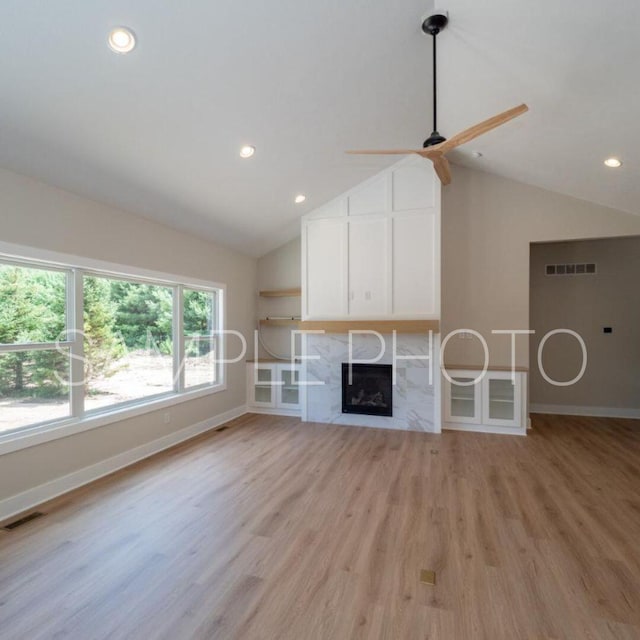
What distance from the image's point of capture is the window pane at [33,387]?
2.82 metres

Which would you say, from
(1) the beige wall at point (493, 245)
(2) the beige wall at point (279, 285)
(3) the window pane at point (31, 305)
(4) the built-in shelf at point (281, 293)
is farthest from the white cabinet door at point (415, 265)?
(3) the window pane at point (31, 305)

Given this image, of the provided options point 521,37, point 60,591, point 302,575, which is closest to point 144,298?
point 60,591

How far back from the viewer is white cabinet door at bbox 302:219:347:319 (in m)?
5.20

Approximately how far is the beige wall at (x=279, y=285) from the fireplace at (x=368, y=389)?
1.24 meters

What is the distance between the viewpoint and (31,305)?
2.95 m

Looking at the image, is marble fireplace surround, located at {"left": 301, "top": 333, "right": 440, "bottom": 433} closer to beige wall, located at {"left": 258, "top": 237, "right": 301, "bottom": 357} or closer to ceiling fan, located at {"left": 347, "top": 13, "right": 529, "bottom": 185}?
beige wall, located at {"left": 258, "top": 237, "right": 301, "bottom": 357}

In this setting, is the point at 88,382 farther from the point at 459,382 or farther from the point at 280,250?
the point at 459,382

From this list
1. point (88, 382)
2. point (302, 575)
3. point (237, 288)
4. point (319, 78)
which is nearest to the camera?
point (302, 575)

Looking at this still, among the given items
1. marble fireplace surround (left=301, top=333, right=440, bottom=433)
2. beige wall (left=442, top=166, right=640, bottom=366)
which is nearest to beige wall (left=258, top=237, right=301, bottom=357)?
marble fireplace surround (left=301, top=333, right=440, bottom=433)

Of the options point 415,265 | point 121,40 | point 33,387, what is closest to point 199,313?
point 33,387

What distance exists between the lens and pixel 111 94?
242 centimetres

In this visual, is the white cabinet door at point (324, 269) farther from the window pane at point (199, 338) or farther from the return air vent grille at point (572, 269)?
the return air vent grille at point (572, 269)

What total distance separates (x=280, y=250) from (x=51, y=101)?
13.0ft

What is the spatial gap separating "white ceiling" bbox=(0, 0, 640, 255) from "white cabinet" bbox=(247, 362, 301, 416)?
266cm
